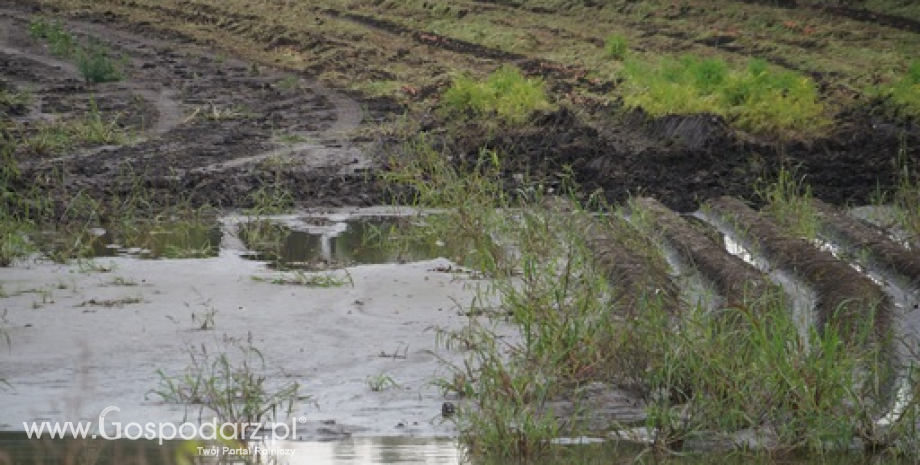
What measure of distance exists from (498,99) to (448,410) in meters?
9.25

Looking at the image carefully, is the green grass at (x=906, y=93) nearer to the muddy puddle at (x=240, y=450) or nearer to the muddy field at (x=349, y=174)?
the muddy field at (x=349, y=174)

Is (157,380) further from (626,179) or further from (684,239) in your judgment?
(626,179)

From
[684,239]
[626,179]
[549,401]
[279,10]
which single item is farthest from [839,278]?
[279,10]

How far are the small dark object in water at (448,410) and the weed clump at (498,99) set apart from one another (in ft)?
27.7

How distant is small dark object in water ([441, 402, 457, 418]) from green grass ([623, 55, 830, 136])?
26.7ft

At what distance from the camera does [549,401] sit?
6.19m

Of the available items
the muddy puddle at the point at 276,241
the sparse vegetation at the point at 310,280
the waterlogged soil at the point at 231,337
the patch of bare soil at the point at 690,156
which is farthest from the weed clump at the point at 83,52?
the sparse vegetation at the point at 310,280

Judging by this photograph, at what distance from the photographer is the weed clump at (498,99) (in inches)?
578

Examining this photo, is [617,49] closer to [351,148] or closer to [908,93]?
[908,93]

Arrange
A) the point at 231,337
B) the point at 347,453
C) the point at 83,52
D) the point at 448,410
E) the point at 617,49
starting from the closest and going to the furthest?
the point at 347,453, the point at 448,410, the point at 231,337, the point at 617,49, the point at 83,52

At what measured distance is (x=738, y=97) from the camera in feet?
47.4

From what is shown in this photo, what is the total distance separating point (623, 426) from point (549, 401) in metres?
0.37

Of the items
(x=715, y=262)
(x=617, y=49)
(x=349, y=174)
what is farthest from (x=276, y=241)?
(x=617, y=49)

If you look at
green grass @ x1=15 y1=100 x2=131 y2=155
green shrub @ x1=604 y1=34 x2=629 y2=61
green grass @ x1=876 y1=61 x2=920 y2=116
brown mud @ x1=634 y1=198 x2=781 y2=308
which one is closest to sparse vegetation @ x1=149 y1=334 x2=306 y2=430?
brown mud @ x1=634 y1=198 x2=781 y2=308
